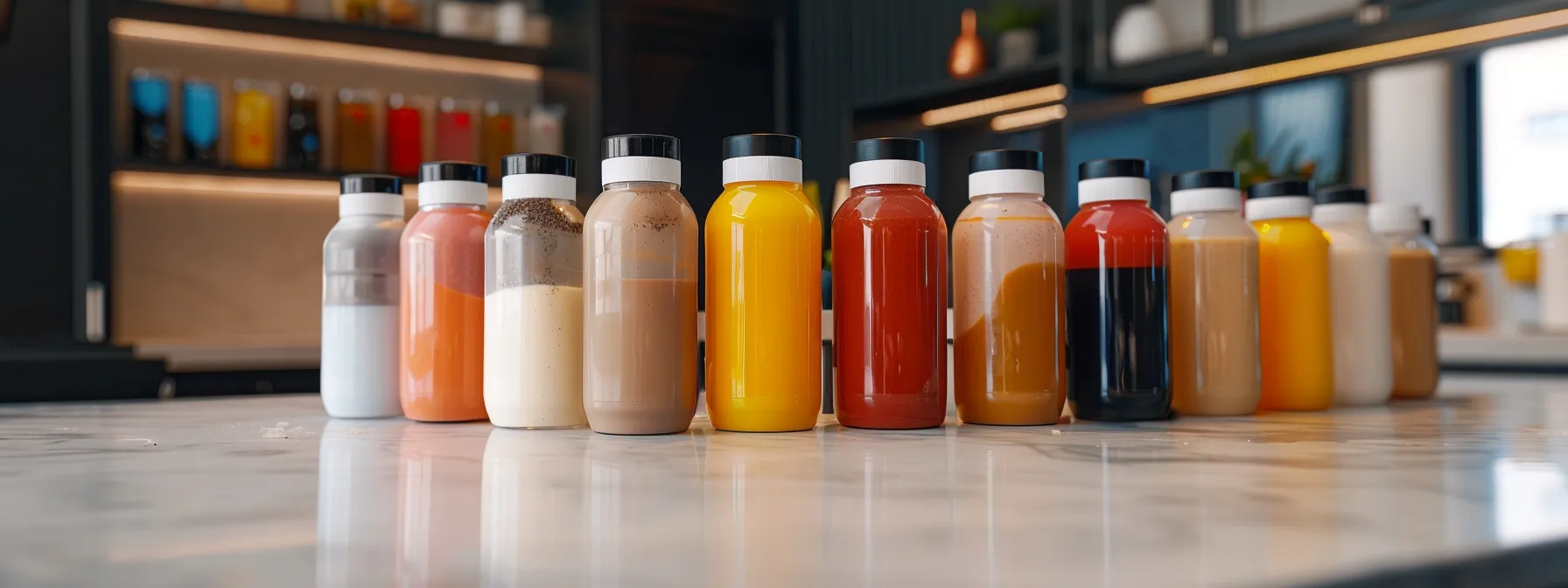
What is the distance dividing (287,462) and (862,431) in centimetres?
40

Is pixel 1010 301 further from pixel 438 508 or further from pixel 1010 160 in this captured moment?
pixel 438 508

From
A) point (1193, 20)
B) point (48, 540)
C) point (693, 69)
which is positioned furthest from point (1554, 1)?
point (48, 540)

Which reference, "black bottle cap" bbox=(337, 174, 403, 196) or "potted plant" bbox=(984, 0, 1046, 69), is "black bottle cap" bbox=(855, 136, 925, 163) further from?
"potted plant" bbox=(984, 0, 1046, 69)

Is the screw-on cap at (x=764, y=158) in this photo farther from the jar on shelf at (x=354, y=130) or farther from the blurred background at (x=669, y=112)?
the jar on shelf at (x=354, y=130)

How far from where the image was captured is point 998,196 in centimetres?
88

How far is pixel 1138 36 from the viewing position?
9.56ft

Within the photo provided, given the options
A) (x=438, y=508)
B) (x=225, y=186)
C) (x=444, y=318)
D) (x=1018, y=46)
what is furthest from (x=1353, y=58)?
(x=225, y=186)

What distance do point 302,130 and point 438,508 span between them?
2.71 metres

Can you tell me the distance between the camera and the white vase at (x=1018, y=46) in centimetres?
323

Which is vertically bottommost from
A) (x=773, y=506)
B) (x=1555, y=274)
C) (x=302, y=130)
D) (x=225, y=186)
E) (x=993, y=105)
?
(x=773, y=506)

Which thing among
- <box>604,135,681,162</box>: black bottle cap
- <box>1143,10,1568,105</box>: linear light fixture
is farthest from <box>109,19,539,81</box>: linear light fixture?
<box>604,135,681,162</box>: black bottle cap

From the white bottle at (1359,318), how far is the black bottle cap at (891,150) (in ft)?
1.57

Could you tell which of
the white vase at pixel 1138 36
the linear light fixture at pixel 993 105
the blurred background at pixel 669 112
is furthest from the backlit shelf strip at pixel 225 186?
the white vase at pixel 1138 36

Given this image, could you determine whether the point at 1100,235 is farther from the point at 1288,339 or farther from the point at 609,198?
Result: the point at 609,198
